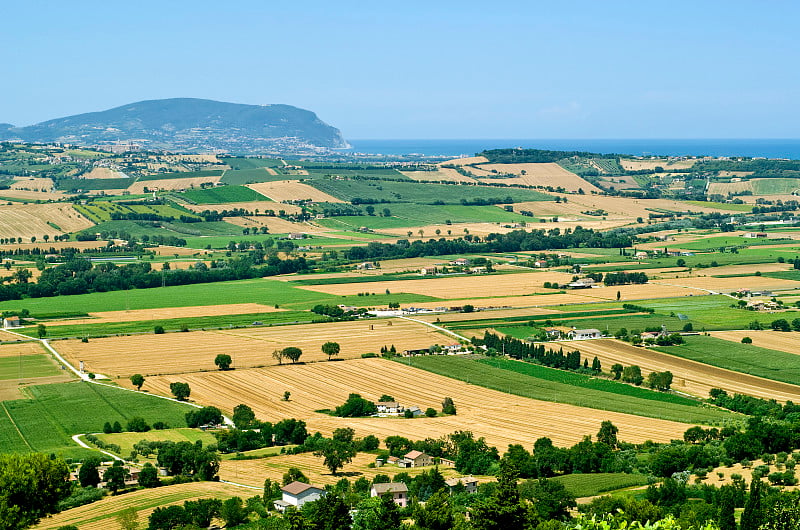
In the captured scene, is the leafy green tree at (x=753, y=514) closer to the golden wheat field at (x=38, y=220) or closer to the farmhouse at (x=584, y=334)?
the farmhouse at (x=584, y=334)

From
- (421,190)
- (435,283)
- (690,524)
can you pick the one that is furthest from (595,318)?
(421,190)

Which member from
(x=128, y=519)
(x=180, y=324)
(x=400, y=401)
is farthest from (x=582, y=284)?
(x=128, y=519)

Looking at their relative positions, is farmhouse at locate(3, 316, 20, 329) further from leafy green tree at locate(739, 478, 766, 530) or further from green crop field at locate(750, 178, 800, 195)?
green crop field at locate(750, 178, 800, 195)

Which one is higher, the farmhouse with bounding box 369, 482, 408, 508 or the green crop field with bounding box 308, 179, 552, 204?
the green crop field with bounding box 308, 179, 552, 204

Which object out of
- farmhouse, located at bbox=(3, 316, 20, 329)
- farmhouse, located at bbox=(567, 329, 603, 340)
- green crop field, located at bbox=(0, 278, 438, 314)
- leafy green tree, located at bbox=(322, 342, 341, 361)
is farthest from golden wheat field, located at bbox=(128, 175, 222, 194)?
leafy green tree, located at bbox=(322, 342, 341, 361)

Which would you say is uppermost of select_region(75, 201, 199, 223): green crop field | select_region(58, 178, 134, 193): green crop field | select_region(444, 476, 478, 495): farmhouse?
select_region(58, 178, 134, 193): green crop field

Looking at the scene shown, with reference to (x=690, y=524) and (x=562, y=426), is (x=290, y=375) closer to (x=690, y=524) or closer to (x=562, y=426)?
(x=562, y=426)

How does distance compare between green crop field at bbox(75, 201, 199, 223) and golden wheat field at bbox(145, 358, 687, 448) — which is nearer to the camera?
golden wheat field at bbox(145, 358, 687, 448)

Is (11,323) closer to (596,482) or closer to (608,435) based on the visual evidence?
(608,435)
